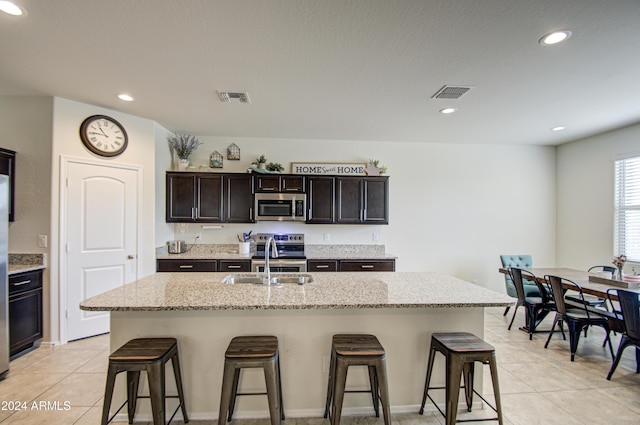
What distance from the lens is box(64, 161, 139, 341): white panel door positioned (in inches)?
129

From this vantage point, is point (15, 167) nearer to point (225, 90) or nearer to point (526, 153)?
point (225, 90)

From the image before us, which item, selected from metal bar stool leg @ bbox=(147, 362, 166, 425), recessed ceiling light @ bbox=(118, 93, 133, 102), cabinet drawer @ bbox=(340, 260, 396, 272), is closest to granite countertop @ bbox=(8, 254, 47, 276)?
recessed ceiling light @ bbox=(118, 93, 133, 102)

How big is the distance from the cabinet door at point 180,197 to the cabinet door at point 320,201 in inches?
68.9

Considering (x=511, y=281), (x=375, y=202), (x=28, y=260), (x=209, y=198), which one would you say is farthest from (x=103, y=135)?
(x=511, y=281)

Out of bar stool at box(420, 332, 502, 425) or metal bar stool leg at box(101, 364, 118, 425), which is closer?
metal bar stool leg at box(101, 364, 118, 425)

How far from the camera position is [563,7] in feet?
5.71

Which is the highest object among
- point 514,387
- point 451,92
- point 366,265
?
point 451,92

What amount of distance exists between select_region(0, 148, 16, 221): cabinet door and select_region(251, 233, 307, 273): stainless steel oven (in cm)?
266

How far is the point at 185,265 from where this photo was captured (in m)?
3.99

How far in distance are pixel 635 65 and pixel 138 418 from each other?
473cm

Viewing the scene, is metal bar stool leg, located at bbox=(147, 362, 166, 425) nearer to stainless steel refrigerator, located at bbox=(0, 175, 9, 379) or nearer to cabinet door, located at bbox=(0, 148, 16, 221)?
stainless steel refrigerator, located at bbox=(0, 175, 9, 379)

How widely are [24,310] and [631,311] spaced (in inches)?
224

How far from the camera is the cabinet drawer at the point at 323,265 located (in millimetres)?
4152

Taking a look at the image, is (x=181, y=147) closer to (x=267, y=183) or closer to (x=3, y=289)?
(x=267, y=183)
